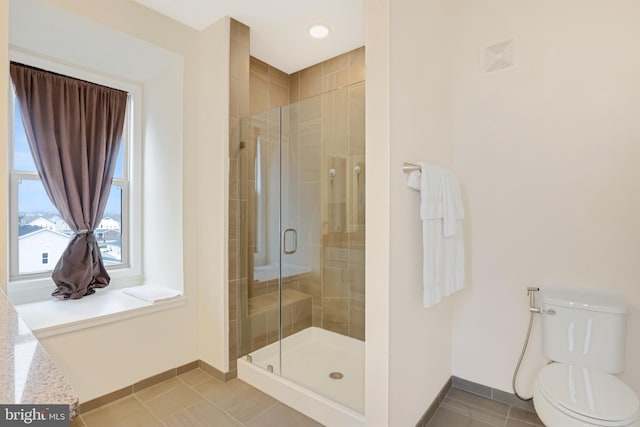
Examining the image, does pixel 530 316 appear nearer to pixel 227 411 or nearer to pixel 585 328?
pixel 585 328

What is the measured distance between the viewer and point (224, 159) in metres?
2.37

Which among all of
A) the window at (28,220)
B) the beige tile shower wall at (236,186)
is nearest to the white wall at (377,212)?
the beige tile shower wall at (236,186)

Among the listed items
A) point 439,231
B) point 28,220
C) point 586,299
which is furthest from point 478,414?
point 28,220

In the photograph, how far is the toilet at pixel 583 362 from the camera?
1292 mm

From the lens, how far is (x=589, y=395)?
1387 mm

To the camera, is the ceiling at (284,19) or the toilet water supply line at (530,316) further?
the ceiling at (284,19)

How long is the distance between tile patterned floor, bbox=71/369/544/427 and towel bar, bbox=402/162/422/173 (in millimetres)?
1499

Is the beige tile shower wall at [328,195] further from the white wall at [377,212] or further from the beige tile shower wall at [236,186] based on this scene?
the white wall at [377,212]

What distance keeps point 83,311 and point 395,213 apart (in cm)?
210

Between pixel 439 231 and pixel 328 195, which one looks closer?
pixel 439 231

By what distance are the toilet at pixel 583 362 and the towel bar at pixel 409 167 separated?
3.50ft

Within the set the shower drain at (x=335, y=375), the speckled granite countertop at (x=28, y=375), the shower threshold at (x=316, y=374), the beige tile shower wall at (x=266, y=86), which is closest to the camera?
the speckled granite countertop at (x=28, y=375)

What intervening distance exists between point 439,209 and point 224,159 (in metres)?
1.54

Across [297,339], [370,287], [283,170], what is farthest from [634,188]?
[297,339]
